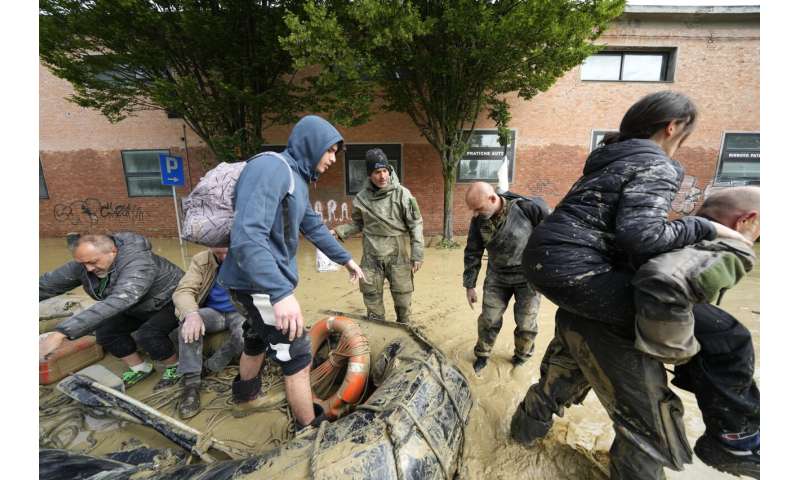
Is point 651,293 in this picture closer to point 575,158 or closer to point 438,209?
point 438,209

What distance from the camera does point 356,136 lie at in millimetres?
8844

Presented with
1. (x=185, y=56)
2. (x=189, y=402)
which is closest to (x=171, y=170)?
(x=185, y=56)

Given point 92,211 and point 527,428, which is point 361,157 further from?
point 92,211

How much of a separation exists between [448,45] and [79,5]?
6.85m

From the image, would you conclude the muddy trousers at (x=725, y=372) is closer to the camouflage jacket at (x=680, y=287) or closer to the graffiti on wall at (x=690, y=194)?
the camouflage jacket at (x=680, y=287)

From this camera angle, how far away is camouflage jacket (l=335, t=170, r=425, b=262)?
2949 millimetres

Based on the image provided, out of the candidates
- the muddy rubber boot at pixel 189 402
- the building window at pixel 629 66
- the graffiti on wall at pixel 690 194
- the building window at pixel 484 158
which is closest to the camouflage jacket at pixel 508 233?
the muddy rubber boot at pixel 189 402

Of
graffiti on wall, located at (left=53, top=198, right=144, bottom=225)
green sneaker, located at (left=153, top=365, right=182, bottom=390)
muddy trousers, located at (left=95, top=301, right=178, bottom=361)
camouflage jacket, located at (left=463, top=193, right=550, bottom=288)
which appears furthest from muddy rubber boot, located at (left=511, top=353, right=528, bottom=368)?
graffiti on wall, located at (left=53, top=198, right=144, bottom=225)

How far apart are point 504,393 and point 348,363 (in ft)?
3.98

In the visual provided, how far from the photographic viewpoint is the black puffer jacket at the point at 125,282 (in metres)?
2.14

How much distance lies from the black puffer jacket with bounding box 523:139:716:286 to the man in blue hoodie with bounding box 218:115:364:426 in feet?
3.80

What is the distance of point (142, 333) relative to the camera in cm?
252

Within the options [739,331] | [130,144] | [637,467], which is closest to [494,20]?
[739,331]

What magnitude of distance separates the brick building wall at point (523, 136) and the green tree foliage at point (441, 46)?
1962mm
